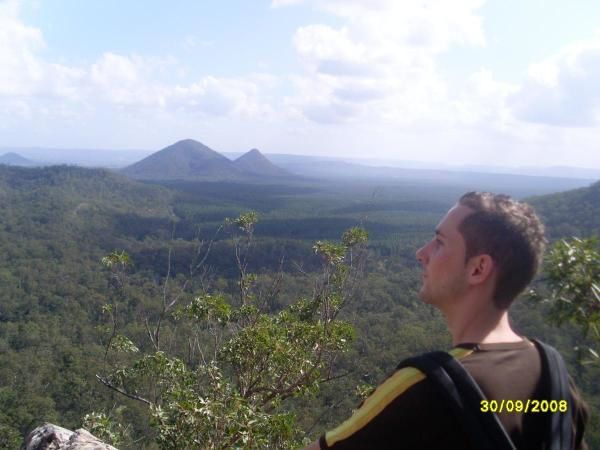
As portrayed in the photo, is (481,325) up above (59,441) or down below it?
above

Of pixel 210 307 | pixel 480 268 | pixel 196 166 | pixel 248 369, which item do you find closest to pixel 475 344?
pixel 480 268

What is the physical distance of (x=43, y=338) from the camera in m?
31.4

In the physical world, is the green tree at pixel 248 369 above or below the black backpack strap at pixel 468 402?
below

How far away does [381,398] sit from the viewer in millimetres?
1095

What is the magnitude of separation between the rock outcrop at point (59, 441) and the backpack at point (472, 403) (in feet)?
8.05

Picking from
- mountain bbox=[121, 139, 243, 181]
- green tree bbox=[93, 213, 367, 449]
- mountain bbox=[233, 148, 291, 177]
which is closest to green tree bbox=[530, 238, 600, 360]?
green tree bbox=[93, 213, 367, 449]

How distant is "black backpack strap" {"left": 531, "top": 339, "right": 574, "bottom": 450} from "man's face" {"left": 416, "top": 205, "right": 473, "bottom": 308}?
22cm

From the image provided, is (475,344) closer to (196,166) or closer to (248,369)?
(248,369)

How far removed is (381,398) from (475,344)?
0.82 feet

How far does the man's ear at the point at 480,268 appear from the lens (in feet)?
4.07
